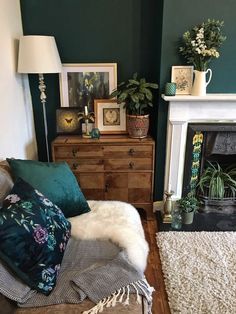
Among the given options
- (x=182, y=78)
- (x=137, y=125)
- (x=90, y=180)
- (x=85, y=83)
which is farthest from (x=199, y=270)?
(x=85, y=83)

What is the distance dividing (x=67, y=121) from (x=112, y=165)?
651mm

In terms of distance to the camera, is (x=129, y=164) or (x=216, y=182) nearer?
(x=129, y=164)

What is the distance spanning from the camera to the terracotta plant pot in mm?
2406

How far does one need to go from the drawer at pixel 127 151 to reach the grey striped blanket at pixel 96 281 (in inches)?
43.3

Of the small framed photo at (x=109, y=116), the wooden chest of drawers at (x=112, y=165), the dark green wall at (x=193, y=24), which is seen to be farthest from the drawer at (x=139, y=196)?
the dark green wall at (x=193, y=24)

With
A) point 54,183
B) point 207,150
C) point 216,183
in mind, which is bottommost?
point 216,183

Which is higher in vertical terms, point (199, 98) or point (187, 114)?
point (199, 98)

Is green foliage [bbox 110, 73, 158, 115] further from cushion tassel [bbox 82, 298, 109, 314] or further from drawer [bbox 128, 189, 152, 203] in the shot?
cushion tassel [bbox 82, 298, 109, 314]

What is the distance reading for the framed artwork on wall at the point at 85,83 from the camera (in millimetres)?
2549

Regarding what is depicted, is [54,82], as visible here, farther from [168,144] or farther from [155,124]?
[168,144]

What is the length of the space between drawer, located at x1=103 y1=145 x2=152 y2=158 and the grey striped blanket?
1100 mm

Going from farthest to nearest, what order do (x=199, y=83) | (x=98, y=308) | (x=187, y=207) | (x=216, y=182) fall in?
(x=216, y=182) < (x=187, y=207) < (x=199, y=83) < (x=98, y=308)

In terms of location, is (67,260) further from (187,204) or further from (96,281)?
(187,204)

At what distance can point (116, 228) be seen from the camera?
1610 mm
